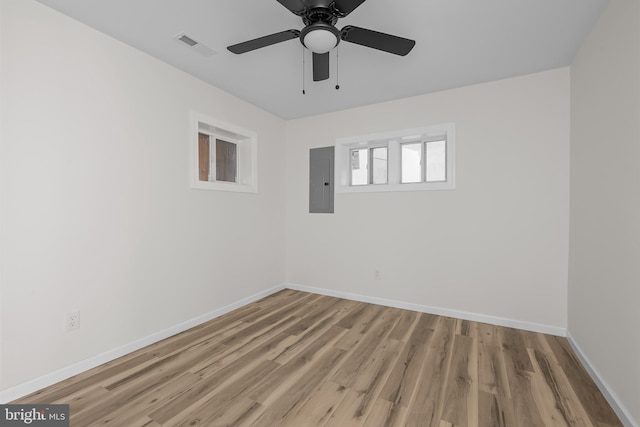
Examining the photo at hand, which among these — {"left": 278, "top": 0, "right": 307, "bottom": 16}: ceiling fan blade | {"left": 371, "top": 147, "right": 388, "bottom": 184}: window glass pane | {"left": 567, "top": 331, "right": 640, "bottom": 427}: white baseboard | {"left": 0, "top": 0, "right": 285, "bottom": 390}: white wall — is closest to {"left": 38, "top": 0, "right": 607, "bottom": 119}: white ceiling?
{"left": 0, "top": 0, "right": 285, "bottom": 390}: white wall

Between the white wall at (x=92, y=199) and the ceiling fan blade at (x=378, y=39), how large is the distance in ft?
6.22

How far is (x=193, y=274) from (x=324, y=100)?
2.57 metres

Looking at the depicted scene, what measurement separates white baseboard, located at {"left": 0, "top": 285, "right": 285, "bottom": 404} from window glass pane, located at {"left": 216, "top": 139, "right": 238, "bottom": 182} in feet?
5.20

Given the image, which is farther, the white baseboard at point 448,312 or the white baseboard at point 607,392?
the white baseboard at point 448,312

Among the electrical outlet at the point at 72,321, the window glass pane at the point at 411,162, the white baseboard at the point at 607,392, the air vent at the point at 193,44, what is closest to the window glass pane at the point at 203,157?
the air vent at the point at 193,44

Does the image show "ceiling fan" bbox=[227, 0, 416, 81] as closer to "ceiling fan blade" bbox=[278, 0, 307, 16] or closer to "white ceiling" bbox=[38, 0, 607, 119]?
"ceiling fan blade" bbox=[278, 0, 307, 16]

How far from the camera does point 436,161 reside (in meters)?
3.44

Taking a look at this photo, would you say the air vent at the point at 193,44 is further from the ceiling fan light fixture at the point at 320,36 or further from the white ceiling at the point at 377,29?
the ceiling fan light fixture at the point at 320,36

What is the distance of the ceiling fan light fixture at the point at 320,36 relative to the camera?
1.57m

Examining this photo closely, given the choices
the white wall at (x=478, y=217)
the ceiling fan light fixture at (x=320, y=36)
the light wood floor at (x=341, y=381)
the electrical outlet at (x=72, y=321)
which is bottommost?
the light wood floor at (x=341, y=381)

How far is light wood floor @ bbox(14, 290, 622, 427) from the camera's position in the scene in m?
1.62

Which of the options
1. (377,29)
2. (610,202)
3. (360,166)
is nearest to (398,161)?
(360,166)

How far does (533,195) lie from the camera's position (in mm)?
2775

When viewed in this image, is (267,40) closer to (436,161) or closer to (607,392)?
(436,161)
